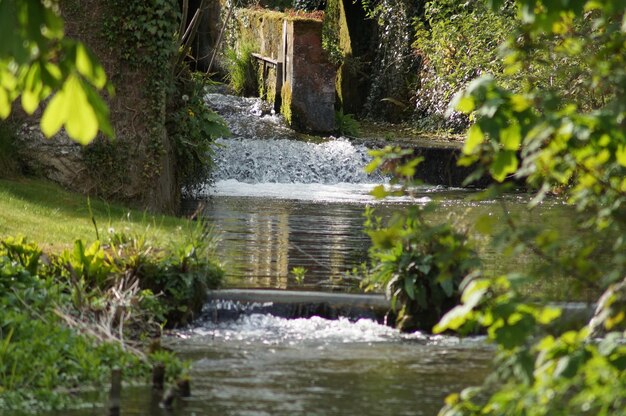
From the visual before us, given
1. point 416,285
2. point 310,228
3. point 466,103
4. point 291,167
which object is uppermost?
point 466,103

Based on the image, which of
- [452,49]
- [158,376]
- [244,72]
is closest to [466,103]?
[158,376]

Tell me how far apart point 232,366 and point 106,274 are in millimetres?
1945

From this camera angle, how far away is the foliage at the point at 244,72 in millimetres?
29844

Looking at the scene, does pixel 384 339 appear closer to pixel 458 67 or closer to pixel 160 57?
pixel 160 57

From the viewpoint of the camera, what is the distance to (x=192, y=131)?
56.6ft

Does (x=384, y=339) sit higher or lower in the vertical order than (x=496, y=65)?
lower

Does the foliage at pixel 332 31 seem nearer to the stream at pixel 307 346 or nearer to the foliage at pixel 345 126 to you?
the foliage at pixel 345 126

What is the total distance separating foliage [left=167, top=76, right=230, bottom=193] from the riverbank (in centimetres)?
417

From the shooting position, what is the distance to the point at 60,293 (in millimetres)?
9602

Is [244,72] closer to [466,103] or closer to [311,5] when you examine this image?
[311,5]

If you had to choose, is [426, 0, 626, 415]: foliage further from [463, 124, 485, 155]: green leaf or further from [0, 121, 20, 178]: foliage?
[0, 121, 20, 178]: foliage

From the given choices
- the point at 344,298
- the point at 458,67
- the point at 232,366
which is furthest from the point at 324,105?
the point at 232,366

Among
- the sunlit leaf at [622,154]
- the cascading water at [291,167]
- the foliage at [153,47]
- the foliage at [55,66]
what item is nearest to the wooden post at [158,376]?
the sunlit leaf at [622,154]

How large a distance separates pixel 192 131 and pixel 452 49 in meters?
10.8
